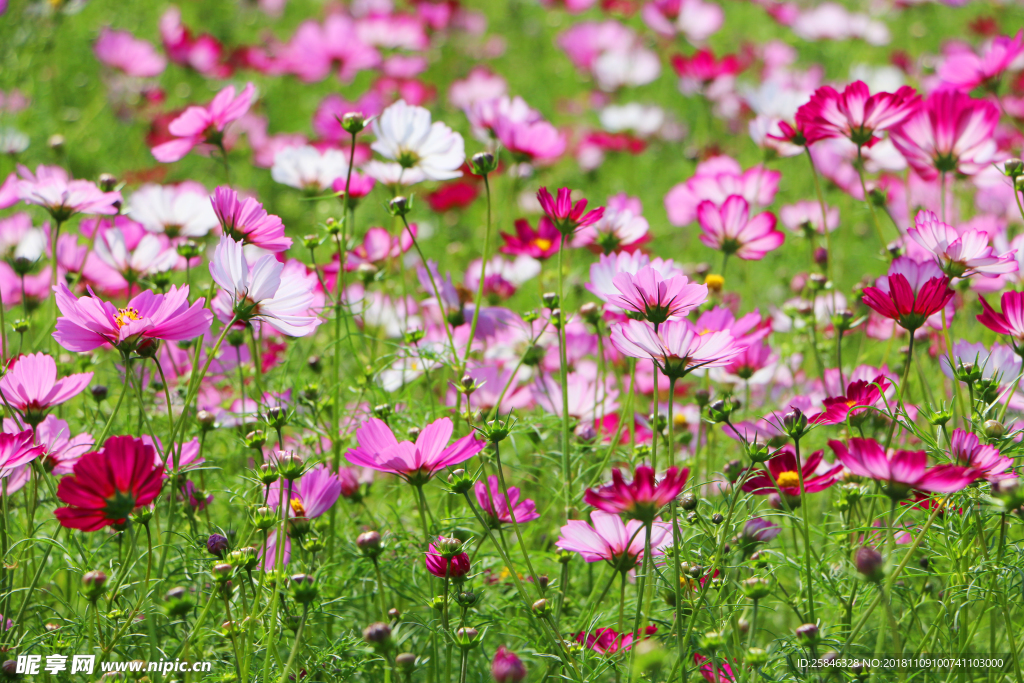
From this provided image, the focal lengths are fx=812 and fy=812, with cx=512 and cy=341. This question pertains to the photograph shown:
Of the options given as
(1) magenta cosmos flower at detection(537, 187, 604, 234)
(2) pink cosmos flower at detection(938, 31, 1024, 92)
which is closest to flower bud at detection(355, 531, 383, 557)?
(1) magenta cosmos flower at detection(537, 187, 604, 234)

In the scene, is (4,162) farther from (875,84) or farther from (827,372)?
(875,84)

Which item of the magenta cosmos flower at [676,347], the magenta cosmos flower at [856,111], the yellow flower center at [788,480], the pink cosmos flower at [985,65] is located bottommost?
the yellow flower center at [788,480]

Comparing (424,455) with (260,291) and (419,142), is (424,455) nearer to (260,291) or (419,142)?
(260,291)

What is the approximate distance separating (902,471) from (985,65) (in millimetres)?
856

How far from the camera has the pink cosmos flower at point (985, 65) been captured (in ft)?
3.69

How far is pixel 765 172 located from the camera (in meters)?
1.28

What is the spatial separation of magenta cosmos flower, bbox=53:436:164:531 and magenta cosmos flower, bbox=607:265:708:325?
409mm

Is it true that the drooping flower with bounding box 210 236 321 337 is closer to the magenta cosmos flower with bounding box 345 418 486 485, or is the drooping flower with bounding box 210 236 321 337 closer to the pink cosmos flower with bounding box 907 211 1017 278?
the magenta cosmos flower with bounding box 345 418 486 485

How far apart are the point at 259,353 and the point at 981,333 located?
3.73ft

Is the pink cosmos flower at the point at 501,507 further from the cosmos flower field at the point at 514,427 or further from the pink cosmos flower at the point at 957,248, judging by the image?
the pink cosmos flower at the point at 957,248

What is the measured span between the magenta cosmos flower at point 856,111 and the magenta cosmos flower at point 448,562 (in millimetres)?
623

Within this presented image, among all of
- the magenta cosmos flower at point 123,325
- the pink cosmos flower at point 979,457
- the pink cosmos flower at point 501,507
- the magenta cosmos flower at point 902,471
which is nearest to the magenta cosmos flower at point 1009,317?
the pink cosmos flower at point 979,457

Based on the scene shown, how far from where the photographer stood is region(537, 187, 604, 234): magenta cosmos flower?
79 centimetres

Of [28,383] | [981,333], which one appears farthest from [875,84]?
[28,383]
